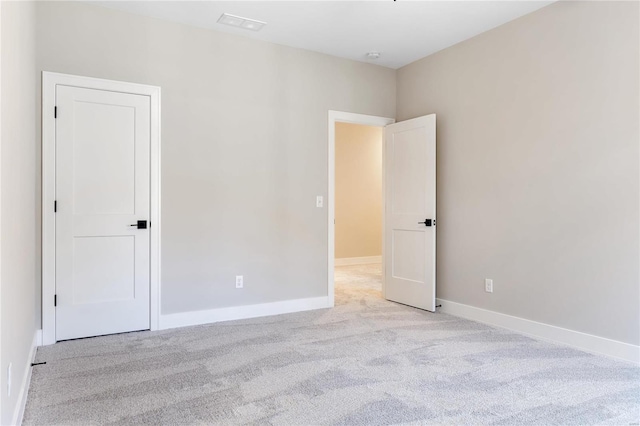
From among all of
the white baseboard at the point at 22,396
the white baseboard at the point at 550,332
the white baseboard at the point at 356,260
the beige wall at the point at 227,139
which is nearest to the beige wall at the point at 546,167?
the white baseboard at the point at 550,332

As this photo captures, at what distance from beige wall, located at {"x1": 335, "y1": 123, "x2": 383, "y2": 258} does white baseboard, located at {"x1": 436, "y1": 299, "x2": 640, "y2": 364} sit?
11.7 feet

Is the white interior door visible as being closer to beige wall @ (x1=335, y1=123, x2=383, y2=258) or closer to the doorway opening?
the doorway opening

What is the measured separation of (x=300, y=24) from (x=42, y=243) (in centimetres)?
286

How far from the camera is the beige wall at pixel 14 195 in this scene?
1628 mm

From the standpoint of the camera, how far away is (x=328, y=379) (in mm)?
2555

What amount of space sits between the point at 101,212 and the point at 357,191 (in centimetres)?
518

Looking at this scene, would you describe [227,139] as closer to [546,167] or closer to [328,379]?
[328,379]

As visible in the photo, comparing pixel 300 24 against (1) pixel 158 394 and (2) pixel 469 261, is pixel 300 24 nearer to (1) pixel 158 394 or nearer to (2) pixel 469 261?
(2) pixel 469 261

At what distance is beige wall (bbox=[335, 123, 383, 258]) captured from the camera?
25.3ft

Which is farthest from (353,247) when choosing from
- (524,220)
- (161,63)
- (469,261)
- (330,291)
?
(161,63)

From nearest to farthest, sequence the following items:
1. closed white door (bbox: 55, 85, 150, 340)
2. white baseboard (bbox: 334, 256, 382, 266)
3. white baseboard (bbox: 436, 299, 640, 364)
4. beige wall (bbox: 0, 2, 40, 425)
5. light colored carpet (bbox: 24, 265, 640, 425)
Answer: beige wall (bbox: 0, 2, 40, 425)
light colored carpet (bbox: 24, 265, 640, 425)
white baseboard (bbox: 436, 299, 640, 364)
closed white door (bbox: 55, 85, 150, 340)
white baseboard (bbox: 334, 256, 382, 266)

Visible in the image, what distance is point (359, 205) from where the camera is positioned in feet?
25.9

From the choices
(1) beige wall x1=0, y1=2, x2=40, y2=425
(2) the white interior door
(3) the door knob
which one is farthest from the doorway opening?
(1) beige wall x1=0, y1=2, x2=40, y2=425

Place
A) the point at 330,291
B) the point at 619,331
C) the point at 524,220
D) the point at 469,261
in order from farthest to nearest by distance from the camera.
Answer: the point at 330,291 < the point at 469,261 < the point at 524,220 < the point at 619,331
